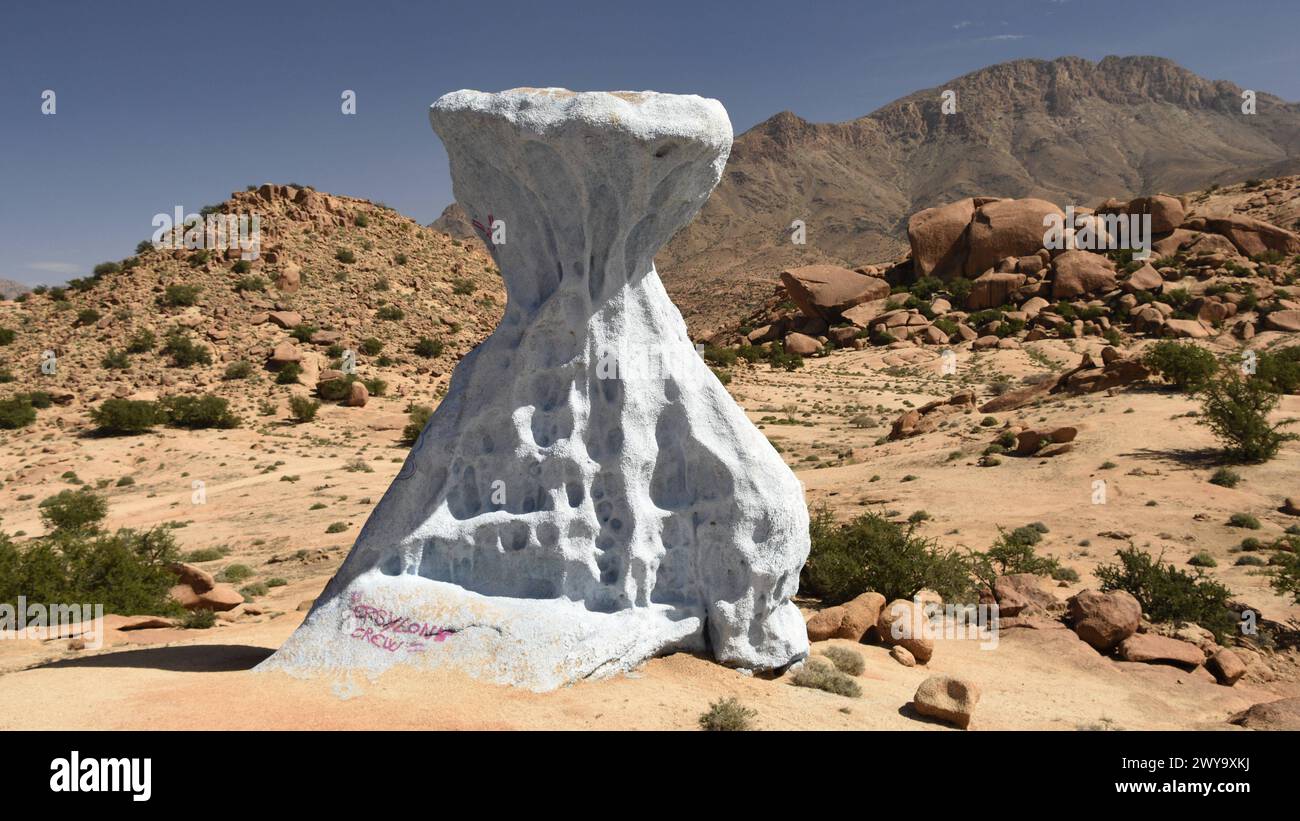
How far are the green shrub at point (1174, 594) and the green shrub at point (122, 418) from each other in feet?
76.5

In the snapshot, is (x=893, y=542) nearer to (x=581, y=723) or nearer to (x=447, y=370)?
(x=581, y=723)

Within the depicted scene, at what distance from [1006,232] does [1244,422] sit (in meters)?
28.0

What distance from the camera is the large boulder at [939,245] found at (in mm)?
43125

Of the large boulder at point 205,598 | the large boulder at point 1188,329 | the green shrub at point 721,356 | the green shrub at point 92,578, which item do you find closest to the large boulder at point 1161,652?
the large boulder at point 205,598

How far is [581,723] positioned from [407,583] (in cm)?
164

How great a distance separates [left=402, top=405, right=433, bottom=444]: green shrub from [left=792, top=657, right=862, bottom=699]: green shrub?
1804cm

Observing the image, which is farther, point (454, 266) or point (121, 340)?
point (454, 266)

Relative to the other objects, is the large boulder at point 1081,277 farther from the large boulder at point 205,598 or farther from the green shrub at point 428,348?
the large boulder at point 205,598

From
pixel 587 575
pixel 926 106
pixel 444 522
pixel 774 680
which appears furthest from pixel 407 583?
pixel 926 106

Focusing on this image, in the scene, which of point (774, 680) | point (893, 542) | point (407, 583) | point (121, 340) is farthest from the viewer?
point (121, 340)

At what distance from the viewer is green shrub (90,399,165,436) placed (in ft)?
76.8

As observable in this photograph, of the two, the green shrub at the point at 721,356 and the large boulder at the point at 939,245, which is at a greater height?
the large boulder at the point at 939,245

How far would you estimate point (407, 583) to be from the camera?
19.2 ft

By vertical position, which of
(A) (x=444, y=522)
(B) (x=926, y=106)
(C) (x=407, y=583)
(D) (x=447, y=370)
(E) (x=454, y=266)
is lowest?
(C) (x=407, y=583)
